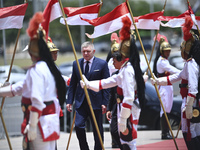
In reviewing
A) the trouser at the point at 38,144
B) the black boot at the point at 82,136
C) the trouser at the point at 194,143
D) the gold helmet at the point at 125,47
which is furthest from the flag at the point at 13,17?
the trouser at the point at 194,143

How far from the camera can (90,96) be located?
7.86m

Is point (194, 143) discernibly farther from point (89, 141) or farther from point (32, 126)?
point (89, 141)

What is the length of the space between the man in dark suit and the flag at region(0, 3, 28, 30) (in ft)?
4.30

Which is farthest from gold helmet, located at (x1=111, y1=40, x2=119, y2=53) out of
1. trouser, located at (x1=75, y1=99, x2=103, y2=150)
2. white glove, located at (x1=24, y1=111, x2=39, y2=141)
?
white glove, located at (x1=24, y1=111, x2=39, y2=141)

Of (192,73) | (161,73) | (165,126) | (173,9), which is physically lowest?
(173,9)

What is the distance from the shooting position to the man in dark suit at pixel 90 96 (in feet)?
25.3

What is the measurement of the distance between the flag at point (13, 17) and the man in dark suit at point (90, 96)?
51.6 inches

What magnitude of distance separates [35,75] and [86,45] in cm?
255

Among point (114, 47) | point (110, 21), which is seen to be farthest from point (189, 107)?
point (114, 47)

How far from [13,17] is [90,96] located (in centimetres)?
210

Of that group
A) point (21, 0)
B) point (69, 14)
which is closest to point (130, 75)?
point (69, 14)

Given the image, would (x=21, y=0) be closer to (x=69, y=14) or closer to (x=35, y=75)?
(x=69, y=14)

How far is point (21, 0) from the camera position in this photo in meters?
12.2

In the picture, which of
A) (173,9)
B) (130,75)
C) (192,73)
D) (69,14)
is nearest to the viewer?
(130,75)
